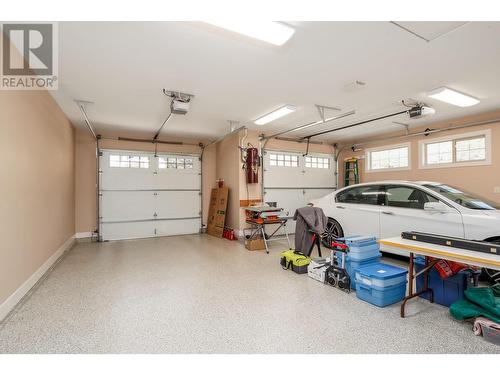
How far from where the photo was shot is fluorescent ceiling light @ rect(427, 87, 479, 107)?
357 centimetres

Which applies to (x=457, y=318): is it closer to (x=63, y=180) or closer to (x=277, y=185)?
(x=277, y=185)

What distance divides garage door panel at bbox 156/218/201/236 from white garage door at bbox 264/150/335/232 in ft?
7.36

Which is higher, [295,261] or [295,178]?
[295,178]

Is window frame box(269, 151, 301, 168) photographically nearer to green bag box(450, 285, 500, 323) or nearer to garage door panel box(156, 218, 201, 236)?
garage door panel box(156, 218, 201, 236)

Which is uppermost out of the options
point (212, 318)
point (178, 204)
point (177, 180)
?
point (177, 180)

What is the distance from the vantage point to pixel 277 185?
6605 mm

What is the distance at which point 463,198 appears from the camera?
3.52 m

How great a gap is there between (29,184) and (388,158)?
707cm

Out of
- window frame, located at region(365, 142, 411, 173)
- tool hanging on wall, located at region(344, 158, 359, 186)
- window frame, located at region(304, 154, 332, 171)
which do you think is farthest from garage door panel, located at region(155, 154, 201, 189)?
window frame, located at region(365, 142, 411, 173)

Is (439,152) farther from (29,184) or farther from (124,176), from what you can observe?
(124,176)

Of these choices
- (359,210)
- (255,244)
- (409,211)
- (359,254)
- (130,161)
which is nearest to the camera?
(359,254)

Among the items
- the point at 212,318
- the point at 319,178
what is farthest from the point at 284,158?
the point at 212,318
